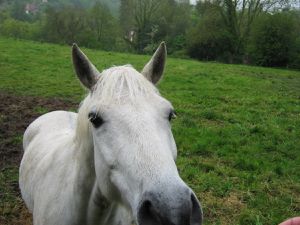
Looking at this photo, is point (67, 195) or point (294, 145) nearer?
point (67, 195)

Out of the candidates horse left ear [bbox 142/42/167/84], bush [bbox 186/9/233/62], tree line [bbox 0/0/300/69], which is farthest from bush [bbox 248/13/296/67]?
horse left ear [bbox 142/42/167/84]

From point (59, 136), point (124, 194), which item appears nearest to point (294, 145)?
point (59, 136)

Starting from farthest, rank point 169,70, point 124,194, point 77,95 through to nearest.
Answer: point 169,70 → point 77,95 → point 124,194

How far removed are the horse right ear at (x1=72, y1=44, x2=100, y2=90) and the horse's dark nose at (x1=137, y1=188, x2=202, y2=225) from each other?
119cm

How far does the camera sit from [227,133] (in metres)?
8.95

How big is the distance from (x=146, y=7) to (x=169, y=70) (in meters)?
30.2

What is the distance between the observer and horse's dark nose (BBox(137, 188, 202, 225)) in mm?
2004

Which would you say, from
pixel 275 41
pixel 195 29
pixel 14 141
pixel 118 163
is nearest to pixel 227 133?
pixel 14 141

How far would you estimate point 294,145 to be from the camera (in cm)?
834

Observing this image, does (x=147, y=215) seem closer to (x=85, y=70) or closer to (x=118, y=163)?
(x=118, y=163)

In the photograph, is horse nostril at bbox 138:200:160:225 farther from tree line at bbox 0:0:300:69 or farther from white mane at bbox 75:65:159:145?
tree line at bbox 0:0:300:69

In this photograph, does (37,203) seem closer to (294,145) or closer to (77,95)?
(294,145)

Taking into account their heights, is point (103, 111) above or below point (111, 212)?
above

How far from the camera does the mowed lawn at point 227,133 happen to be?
582 cm
